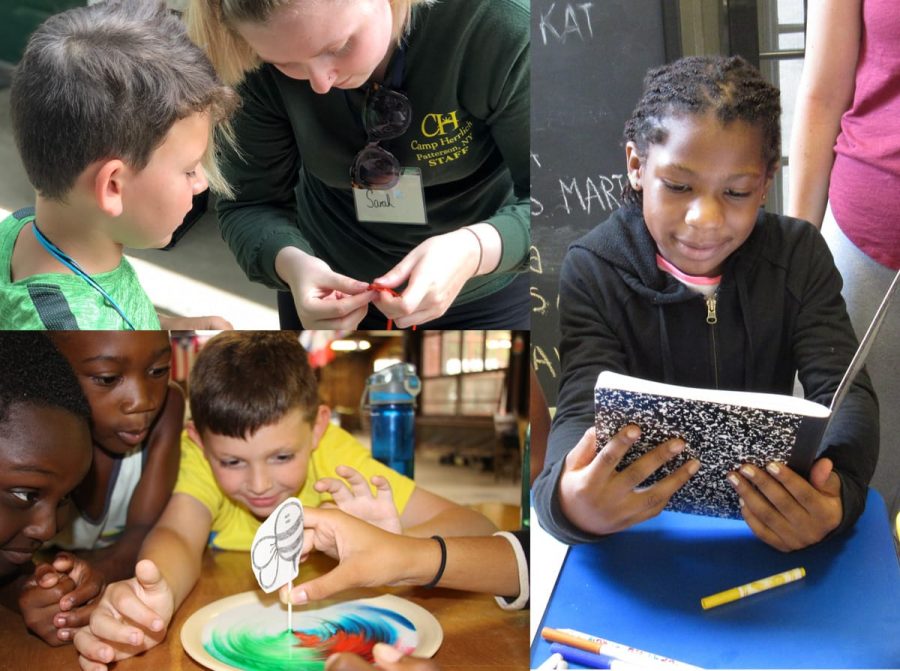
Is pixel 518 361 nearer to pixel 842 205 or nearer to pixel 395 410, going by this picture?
pixel 395 410

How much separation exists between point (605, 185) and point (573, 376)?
269 mm

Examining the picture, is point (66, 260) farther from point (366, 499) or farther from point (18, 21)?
point (366, 499)

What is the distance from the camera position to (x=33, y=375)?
1.45 m

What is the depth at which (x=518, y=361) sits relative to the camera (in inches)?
56.4

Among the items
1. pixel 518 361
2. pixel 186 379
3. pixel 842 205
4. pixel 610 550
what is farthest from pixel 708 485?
pixel 186 379

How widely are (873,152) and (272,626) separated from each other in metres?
1.08

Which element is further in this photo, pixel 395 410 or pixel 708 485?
pixel 395 410

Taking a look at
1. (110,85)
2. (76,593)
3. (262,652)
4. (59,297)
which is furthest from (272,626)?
(110,85)

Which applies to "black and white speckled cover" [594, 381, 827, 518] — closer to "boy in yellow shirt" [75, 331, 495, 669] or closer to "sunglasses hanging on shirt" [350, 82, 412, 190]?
"boy in yellow shirt" [75, 331, 495, 669]

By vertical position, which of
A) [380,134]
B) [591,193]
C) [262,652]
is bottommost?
[262,652]

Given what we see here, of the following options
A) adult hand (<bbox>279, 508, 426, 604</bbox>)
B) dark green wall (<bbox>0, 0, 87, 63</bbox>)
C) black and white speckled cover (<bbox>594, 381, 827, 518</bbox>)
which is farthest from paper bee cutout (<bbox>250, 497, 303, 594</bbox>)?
dark green wall (<bbox>0, 0, 87, 63</bbox>)

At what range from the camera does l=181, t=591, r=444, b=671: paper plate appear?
139cm

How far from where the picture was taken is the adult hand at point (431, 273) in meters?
1.36

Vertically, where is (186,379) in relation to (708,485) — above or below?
above
